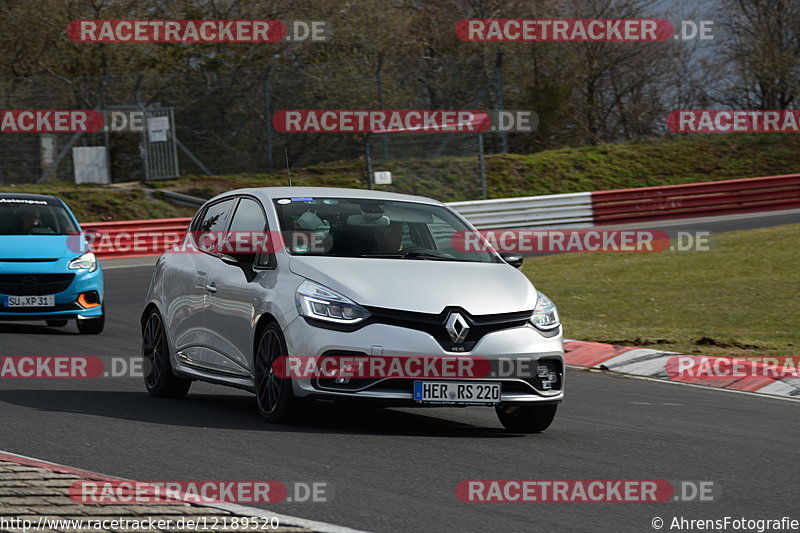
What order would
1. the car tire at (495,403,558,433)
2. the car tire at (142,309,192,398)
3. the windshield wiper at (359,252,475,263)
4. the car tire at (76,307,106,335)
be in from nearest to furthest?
the car tire at (495,403,558,433) < the windshield wiper at (359,252,475,263) < the car tire at (142,309,192,398) < the car tire at (76,307,106,335)

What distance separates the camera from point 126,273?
2419 cm

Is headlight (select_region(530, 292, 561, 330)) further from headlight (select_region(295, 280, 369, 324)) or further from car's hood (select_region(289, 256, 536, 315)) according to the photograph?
→ headlight (select_region(295, 280, 369, 324))

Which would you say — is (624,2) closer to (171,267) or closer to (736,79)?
(736,79)

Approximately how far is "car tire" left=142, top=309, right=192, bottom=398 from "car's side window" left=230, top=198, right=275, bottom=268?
1.20m

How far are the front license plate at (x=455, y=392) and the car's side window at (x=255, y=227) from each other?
147 cm

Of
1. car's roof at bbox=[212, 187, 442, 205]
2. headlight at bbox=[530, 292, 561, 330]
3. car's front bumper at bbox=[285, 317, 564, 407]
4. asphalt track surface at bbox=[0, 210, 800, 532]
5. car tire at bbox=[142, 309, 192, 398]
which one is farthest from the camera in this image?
car tire at bbox=[142, 309, 192, 398]

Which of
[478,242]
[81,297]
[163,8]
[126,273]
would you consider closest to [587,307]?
[81,297]

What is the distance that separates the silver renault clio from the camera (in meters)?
7.88

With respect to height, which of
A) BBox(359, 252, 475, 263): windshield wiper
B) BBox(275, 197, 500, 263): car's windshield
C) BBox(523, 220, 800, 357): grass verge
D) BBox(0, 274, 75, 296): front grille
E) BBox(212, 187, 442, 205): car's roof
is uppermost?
BBox(212, 187, 442, 205): car's roof

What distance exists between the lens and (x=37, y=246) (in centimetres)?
1520

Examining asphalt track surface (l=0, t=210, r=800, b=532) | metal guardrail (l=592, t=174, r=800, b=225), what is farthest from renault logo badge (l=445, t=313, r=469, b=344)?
metal guardrail (l=592, t=174, r=800, b=225)

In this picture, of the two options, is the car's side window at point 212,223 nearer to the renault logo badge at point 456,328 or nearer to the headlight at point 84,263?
the renault logo badge at point 456,328

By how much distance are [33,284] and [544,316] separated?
324 inches

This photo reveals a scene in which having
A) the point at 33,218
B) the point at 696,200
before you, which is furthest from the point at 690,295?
the point at 696,200
